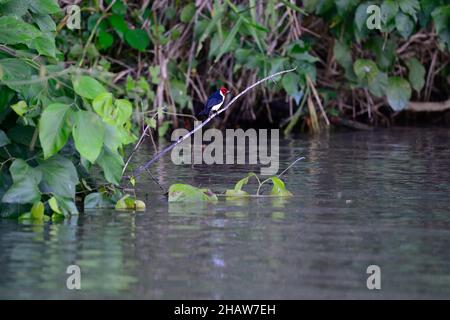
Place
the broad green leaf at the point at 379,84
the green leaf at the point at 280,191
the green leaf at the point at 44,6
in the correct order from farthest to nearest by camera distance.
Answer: the broad green leaf at the point at 379,84 < the green leaf at the point at 280,191 < the green leaf at the point at 44,6

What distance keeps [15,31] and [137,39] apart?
16.0 feet

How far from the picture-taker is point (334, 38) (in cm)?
1094

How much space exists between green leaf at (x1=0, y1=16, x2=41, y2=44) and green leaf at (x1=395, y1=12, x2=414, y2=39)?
5.21 m

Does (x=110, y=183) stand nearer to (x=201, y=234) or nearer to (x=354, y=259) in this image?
(x=201, y=234)

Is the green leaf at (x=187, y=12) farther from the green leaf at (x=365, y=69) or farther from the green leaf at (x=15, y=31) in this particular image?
the green leaf at (x=15, y=31)

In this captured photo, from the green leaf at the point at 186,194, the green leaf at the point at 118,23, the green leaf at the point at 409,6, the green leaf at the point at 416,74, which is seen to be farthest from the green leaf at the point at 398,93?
the green leaf at the point at 186,194

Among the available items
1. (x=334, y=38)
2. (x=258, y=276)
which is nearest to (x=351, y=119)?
(x=334, y=38)

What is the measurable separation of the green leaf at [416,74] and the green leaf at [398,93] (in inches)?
9.8

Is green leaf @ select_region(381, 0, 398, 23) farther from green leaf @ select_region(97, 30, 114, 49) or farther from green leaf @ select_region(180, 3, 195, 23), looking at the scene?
green leaf @ select_region(97, 30, 114, 49)

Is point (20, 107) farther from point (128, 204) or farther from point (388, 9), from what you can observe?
point (388, 9)

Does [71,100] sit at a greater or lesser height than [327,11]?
lesser

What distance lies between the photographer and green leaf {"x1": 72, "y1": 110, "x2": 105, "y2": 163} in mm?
4992

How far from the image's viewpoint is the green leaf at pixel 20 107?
520 centimetres

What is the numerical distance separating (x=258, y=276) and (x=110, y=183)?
199 cm
